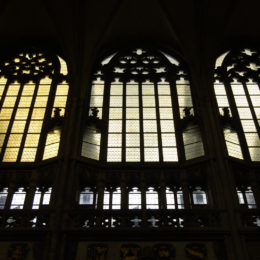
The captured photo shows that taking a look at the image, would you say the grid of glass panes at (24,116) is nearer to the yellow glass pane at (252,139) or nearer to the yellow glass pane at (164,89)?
the yellow glass pane at (164,89)

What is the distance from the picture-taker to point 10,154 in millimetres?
12766

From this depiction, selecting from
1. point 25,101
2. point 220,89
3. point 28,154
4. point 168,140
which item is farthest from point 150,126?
point 25,101

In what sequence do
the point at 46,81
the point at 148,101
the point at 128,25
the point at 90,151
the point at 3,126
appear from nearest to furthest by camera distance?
the point at 90,151 → the point at 3,126 → the point at 148,101 → the point at 46,81 → the point at 128,25

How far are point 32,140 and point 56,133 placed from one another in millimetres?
769

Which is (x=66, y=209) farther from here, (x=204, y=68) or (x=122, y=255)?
(x=204, y=68)

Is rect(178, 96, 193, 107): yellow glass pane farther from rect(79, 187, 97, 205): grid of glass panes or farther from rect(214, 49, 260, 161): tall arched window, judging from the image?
rect(79, 187, 97, 205): grid of glass panes

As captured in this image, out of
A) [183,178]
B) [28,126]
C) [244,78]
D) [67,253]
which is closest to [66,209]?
[67,253]

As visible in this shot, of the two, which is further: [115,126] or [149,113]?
[149,113]

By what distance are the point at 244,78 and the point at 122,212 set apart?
25.9ft

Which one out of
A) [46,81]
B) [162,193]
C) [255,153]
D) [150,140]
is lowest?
[162,193]

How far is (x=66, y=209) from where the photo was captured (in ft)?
33.7

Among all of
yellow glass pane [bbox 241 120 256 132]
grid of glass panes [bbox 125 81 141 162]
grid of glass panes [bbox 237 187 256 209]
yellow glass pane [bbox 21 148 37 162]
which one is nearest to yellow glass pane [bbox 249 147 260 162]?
yellow glass pane [bbox 241 120 256 132]

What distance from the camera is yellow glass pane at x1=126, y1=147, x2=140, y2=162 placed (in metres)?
12.5

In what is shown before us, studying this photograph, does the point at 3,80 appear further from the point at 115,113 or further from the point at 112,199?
the point at 112,199
